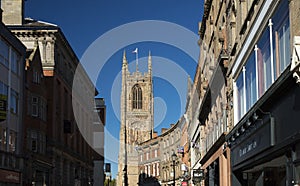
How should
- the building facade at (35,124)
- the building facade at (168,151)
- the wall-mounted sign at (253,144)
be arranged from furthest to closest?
the building facade at (168,151) < the building facade at (35,124) < the wall-mounted sign at (253,144)

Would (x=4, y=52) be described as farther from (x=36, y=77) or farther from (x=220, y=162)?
(x=220, y=162)

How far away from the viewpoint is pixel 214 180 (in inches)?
1367

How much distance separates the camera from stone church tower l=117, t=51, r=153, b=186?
557 ft

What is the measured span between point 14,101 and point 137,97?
143586mm

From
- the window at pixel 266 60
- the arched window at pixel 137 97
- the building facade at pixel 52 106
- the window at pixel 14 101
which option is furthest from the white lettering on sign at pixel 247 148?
the arched window at pixel 137 97

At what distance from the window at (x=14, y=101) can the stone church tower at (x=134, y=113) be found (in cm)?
12177

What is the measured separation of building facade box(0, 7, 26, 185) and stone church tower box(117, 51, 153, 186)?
12103cm

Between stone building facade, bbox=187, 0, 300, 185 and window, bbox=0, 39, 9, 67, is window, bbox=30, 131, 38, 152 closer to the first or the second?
window, bbox=0, 39, 9, 67

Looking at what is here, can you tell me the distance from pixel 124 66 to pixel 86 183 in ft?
368

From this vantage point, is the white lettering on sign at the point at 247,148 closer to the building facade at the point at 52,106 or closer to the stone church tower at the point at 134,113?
the building facade at the point at 52,106

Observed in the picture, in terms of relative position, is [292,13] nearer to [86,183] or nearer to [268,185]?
[268,185]

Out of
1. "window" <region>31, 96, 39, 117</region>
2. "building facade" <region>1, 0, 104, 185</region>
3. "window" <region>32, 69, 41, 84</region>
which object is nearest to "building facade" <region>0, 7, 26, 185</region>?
"building facade" <region>1, 0, 104, 185</region>

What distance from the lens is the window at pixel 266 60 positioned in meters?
14.3

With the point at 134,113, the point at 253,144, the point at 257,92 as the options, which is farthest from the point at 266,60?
the point at 134,113
